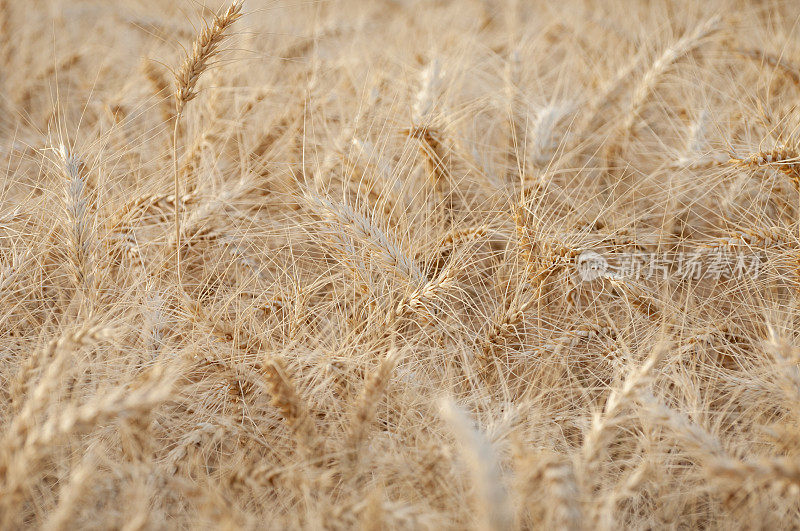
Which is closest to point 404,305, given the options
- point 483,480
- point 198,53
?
point 483,480

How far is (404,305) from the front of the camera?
1.39 m

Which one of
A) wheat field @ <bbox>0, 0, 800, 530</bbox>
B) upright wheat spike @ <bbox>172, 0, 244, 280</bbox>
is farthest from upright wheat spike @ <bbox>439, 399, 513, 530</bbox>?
upright wheat spike @ <bbox>172, 0, 244, 280</bbox>

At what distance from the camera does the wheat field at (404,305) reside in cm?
110

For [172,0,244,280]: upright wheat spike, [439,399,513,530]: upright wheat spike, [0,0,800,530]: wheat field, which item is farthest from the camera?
[172,0,244,280]: upright wheat spike

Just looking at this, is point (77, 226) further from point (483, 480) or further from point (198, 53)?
point (483, 480)

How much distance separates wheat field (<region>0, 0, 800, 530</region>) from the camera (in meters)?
1.10

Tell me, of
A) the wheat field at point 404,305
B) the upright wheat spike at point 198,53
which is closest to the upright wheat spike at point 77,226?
the wheat field at point 404,305

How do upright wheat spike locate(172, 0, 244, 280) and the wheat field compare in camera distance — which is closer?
the wheat field

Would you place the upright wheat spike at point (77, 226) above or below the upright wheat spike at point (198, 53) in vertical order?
below

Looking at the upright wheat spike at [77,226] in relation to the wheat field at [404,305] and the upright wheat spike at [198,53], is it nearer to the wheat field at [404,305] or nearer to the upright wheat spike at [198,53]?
the wheat field at [404,305]

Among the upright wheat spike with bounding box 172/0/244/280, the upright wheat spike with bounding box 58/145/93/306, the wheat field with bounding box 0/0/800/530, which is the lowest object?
the wheat field with bounding box 0/0/800/530

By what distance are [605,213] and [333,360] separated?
0.88 meters

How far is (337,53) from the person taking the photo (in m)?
2.55

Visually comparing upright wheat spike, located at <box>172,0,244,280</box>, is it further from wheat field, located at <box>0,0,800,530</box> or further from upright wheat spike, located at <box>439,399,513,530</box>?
upright wheat spike, located at <box>439,399,513,530</box>
